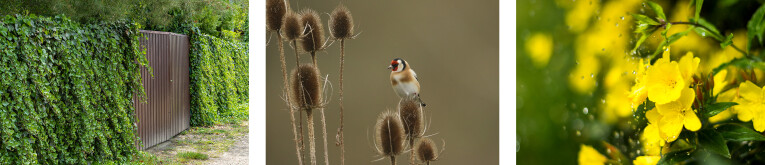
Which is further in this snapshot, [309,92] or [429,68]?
[309,92]

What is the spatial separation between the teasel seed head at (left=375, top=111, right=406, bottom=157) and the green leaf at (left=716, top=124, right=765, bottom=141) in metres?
1.31

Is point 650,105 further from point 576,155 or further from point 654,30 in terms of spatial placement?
point 576,155

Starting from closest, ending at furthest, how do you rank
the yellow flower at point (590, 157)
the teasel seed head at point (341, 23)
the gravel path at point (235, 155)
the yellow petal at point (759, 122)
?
1. the yellow petal at point (759, 122)
2. the yellow flower at point (590, 157)
3. the teasel seed head at point (341, 23)
4. the gravel path at point (235, 155)

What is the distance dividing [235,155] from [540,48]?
16.3 ft

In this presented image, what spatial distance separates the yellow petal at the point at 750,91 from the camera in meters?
0.54

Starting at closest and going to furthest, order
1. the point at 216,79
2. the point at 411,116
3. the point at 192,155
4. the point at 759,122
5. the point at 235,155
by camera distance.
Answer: the point at 759,122, the point at 411,116, the point at 192,155, the point at 235,155, the point at 216,79

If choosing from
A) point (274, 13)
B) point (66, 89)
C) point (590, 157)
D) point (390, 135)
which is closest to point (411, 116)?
point (390, 135)

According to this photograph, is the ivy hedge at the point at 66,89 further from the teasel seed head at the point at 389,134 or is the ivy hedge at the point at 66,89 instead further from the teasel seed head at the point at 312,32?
the teasel seed head at the point at 389,134

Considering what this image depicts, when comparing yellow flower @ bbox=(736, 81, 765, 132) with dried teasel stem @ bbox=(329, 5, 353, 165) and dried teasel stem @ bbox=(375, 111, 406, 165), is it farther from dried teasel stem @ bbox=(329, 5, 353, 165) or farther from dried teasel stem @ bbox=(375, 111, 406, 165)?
dried teasel stem @ bbox=(329, 5, 353, 165)

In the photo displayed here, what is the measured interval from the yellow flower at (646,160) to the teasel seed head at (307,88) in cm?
141

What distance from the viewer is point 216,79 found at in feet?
22.0

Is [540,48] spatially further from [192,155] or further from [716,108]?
[192,155]

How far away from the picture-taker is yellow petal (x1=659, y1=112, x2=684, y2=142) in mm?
609

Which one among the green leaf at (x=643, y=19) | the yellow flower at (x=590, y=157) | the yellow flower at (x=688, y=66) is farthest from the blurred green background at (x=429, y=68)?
the yellow flower at (x=688, y=66)
